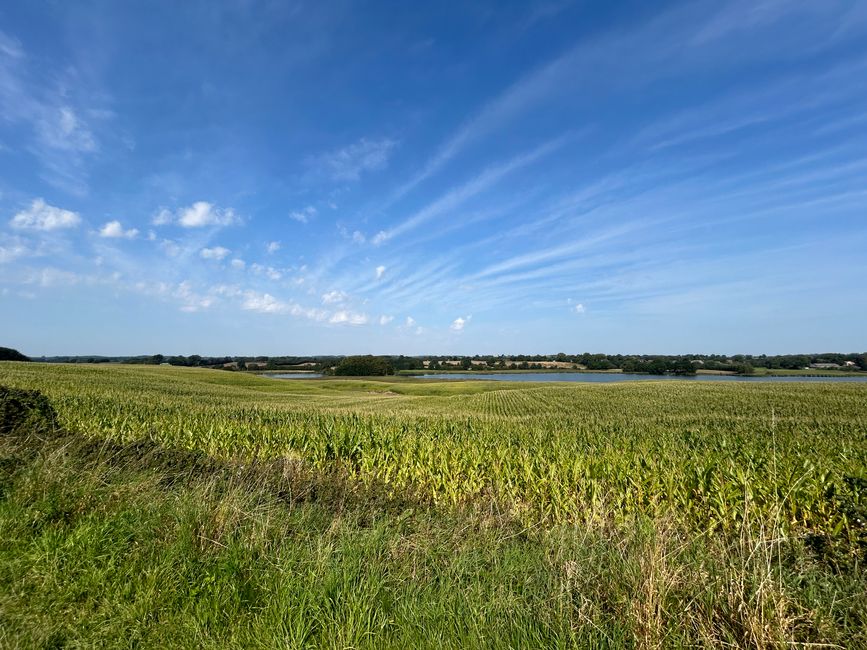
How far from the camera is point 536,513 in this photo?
25.3ft

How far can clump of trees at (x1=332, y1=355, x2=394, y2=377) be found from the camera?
132 metres

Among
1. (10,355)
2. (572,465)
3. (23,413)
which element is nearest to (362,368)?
(10,355)

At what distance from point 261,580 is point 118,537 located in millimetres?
1894

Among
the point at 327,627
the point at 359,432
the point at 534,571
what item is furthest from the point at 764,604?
the point at 359,432

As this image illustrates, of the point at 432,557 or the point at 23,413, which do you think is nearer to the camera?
the point at 432,557

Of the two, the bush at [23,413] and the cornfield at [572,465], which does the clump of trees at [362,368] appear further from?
the bush at [23,413]

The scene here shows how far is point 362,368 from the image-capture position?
135 meters

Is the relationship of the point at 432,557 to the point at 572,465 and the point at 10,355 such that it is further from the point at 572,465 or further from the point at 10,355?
the point at 10,355

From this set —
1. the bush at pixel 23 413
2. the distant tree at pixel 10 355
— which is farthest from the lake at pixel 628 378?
the bush at pixel 23 413

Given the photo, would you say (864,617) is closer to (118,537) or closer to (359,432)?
(118,537)

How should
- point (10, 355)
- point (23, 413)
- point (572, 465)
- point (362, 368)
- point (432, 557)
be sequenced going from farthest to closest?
1. point (362, 368)
2. point (10, 355)
3. point (23, 413)
4. point (572, 465)
5. point (432, 557)

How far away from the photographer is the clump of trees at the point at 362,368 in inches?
5212

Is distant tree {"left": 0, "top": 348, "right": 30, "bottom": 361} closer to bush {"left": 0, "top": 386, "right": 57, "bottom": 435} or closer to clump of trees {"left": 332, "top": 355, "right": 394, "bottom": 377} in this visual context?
clump of trees {"left": 332, "top": 355, "right": 394, "bottom": 377}

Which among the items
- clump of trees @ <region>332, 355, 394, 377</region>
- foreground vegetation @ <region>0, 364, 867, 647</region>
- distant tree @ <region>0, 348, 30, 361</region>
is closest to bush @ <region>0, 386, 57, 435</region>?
foreground vegetation @ <region>0, 364, 867, 647</region>
